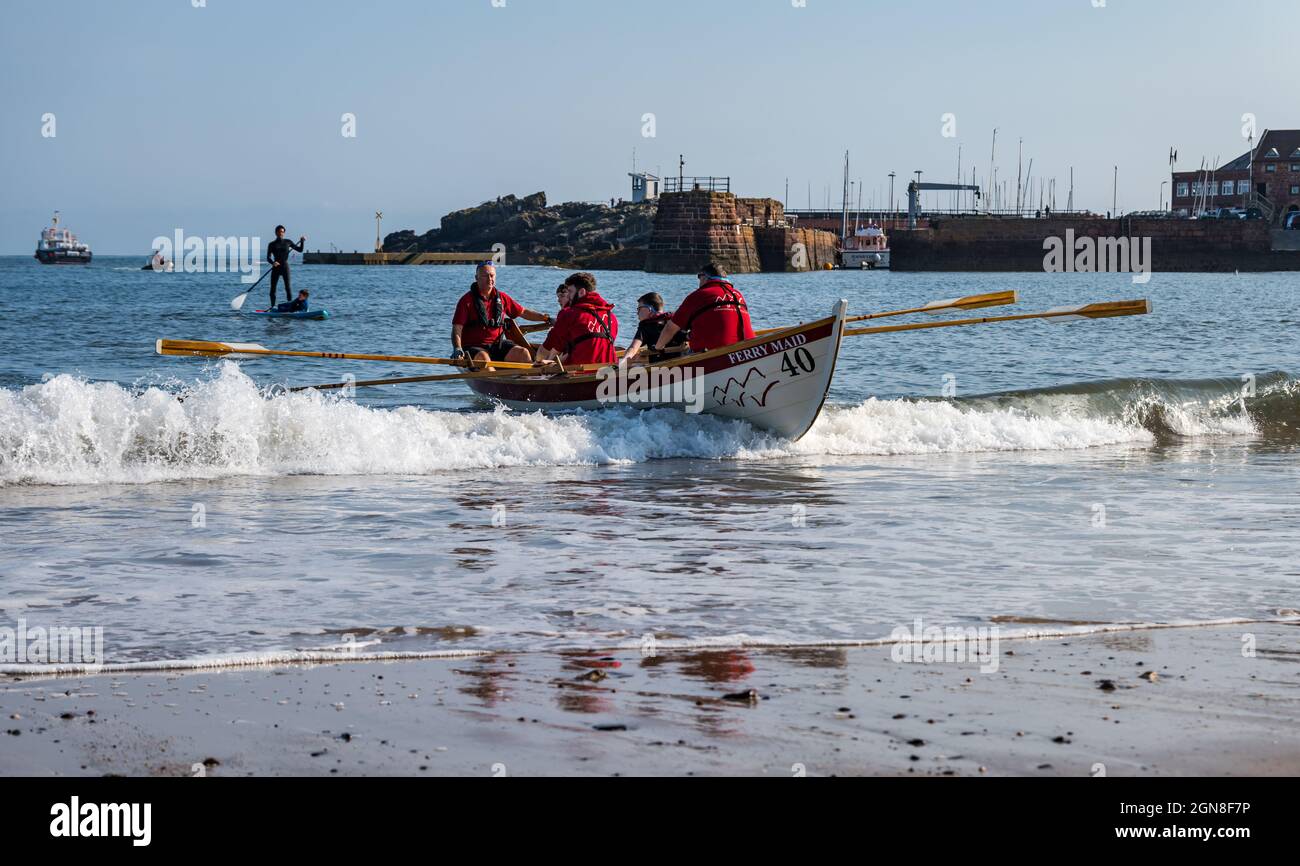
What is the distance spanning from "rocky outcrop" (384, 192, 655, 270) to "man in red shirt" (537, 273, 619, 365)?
11760 cm

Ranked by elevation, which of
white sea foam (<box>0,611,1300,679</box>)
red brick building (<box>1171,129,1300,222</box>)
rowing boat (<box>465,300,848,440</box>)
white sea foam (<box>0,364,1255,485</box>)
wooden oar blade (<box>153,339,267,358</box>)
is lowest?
white sea foam (<box>0,611,1300,679</box>)

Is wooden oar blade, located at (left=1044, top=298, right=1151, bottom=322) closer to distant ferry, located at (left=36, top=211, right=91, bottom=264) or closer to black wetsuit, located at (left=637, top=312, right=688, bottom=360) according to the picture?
black wetsuit, located at (left=637, top=312, right=688, bottom=360)

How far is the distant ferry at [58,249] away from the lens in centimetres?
13412

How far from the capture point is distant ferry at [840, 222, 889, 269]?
4665 inches

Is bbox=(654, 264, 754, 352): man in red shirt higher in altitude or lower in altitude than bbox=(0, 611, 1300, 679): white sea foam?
higher

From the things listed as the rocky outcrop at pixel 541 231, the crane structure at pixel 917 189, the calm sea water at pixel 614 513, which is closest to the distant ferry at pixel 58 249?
the rocky outcrop at pixel 541 231

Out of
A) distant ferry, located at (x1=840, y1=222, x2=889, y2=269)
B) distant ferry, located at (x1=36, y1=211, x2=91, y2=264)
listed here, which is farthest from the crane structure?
distant ferry, located at (x1=36, y1=211, x2=91, y2=264)

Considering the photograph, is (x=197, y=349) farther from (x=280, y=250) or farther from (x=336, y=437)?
(x=280, y=250)

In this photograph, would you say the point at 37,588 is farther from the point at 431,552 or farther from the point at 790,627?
the point at 790,627

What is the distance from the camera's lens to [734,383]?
1346 cm

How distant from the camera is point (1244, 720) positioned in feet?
15.5

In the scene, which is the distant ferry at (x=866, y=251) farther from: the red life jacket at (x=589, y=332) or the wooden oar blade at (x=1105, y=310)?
the red life jacket at (x=589, y=332)

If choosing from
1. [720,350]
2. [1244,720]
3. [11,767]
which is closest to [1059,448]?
[720,350]

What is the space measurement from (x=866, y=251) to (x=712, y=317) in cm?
10908
